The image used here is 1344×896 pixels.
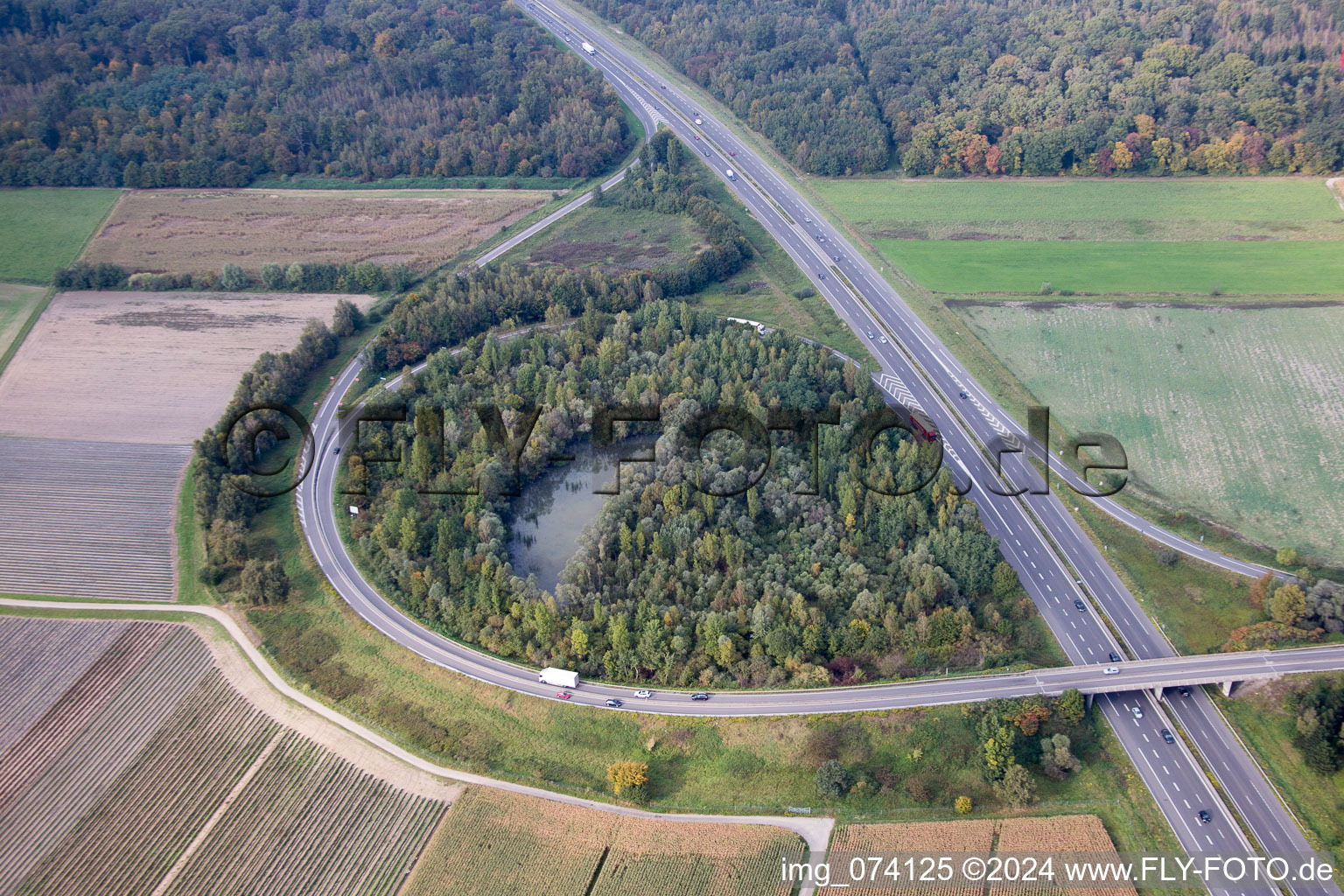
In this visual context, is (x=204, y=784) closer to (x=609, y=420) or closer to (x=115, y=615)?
(x=115, y=615)

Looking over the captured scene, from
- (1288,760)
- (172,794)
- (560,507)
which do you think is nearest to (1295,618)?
(1288,760)

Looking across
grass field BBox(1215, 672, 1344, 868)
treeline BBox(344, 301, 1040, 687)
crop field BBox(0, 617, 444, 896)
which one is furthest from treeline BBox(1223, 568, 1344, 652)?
crop field BBox(0, 617, 444, 896)

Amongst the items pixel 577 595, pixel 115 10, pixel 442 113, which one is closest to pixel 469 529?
pixel 577 595

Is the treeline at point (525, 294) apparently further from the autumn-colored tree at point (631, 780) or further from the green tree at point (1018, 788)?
the green tree at point (1018, 788)

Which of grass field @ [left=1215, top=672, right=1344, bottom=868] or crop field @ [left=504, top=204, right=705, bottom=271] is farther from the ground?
crop field @ [left=504, top=204, right=705, bottom=271]

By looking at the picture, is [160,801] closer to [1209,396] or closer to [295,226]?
[295,226]

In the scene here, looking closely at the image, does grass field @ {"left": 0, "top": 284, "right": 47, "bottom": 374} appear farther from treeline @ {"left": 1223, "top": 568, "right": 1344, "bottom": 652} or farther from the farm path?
treeline @ {"left": 1223, "top": 568, "right": 1344, "bottom": 652}

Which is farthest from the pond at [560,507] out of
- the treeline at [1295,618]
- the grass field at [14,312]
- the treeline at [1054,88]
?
the treeline at [1054,88]
